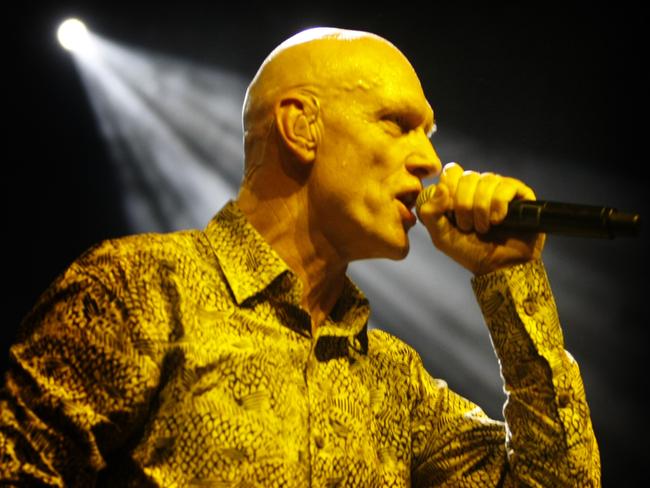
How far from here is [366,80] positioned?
167 cm

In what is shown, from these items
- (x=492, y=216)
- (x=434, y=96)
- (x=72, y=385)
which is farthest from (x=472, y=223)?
(x=434, y=96)

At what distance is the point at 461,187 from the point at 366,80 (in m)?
0.28

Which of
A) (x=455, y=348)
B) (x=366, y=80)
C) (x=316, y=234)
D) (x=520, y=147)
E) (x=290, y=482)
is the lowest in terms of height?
(x=290, y=482)

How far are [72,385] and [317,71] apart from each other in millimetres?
705

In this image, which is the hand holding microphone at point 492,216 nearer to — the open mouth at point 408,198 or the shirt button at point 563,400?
the open mouth at point 408,198

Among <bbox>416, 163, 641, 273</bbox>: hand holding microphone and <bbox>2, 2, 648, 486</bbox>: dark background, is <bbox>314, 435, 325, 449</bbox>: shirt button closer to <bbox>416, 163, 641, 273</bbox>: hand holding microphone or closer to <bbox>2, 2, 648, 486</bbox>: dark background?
<bbox>416, 163, 641, 273</bbox>: hand holding microphone

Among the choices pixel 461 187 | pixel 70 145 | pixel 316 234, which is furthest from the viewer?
pixel 70 145

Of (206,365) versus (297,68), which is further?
(297,68)

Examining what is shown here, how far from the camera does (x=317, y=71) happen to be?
1694 mm

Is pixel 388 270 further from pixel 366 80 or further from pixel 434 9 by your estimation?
pixel 366 80

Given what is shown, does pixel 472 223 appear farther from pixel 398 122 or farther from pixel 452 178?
pixel 398 122

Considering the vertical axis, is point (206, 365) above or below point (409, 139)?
below

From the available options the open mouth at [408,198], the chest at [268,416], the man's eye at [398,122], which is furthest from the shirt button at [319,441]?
the man's eye at [398,122]

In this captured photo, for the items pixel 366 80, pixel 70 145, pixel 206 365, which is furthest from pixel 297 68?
pixel 70 145
